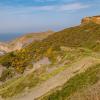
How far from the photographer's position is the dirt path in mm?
37594

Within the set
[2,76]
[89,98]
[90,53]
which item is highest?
[89,98]

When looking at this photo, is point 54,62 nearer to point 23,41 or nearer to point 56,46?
point 56,46

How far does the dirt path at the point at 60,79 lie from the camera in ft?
123

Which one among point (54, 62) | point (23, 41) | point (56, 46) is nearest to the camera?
point (54, 62)

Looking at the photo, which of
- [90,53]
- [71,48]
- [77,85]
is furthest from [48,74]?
[77,85]

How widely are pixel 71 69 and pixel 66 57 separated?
22.2ft

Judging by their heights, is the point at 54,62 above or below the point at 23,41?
→ above

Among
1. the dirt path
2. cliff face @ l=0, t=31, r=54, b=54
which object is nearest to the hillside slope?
the dirt path

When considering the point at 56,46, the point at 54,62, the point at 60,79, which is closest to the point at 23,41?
the point at 56,46

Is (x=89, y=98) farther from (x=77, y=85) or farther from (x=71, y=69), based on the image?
(x=71, y=69)

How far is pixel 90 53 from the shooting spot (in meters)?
45.5

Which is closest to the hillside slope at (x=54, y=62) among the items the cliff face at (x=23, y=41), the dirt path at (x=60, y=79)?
the dirt path at (x=60, y=79)

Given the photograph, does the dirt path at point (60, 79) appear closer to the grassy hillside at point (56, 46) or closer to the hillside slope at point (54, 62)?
the hillside slope at point (54, 62)

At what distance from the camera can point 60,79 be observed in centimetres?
3866
